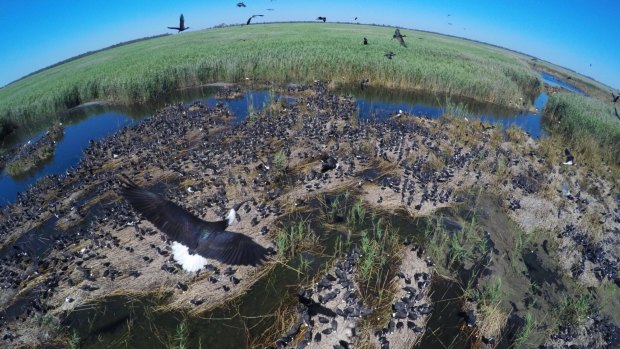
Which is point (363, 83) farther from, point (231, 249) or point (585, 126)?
point (231, 249)

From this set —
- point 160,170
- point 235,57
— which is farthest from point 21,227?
point 235,57

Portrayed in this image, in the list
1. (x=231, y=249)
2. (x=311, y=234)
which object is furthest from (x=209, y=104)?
(x=231, y=249)

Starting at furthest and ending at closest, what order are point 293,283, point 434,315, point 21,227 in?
point 21,227 < point 293,283 < point 434,315

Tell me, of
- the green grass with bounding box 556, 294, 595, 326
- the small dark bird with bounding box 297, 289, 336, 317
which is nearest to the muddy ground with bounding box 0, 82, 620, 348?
the green grass with bounding box 556, 294, 595, 326

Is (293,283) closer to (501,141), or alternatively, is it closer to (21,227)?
(21,227)

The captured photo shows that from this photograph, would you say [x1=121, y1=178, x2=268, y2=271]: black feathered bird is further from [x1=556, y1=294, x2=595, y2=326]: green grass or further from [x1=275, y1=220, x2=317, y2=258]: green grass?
[x1=556, y1=294, x2=595, y2=326]: green grass

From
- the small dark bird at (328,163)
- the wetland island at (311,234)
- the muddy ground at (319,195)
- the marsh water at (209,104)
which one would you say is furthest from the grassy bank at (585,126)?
the small dark bird at (328,163)
